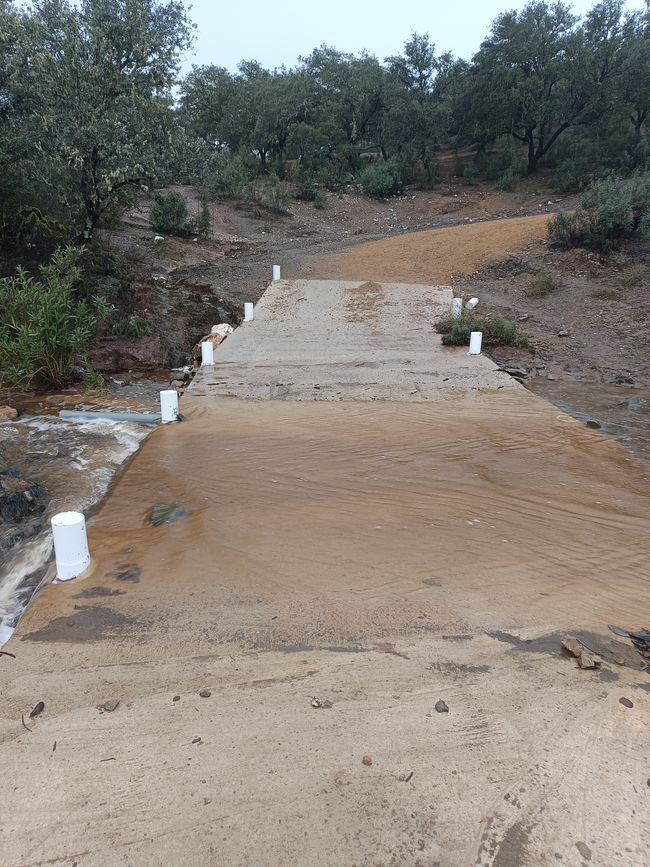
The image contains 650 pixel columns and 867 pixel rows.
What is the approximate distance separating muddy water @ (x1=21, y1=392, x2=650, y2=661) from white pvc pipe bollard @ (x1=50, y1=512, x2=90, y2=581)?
0.40ft

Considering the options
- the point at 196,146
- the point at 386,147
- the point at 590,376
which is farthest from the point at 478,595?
the point at 386,147

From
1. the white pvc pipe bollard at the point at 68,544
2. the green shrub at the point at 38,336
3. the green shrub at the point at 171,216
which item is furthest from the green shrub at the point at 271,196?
the white pvc pipe bollard at the point at 68,544

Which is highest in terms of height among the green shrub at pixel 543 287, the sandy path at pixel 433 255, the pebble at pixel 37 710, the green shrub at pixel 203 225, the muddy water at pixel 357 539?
the green shrub at pixel 203 225

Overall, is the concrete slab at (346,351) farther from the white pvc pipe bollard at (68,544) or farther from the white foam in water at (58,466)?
the white pvc pipe bollard at (68,544)

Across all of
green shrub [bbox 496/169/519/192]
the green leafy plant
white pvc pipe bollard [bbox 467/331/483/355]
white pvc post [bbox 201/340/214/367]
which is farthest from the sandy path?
green shrub [bbox 496/169/519/192]

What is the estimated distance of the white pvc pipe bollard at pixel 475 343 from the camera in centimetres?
906

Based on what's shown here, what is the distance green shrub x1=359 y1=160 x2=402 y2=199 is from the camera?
28609mm

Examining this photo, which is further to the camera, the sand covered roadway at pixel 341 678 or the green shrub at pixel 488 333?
the green shrub at pixel 488 333

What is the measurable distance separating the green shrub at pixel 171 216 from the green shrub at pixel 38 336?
1075 cm

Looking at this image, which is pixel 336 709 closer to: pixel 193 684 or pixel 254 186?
pixel 193 684

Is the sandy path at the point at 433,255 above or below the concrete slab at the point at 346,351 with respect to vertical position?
above

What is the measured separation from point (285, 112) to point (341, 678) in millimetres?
34115

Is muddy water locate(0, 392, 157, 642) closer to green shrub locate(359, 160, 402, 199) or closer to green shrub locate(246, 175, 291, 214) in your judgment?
green shrub locate(246, 175, 291, 214)

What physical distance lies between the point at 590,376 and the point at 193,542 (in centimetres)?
712
